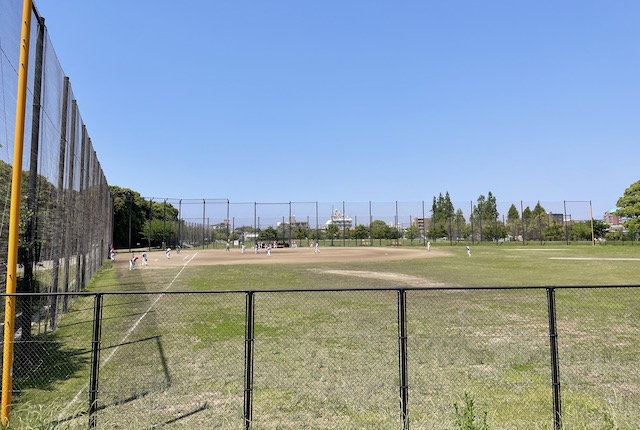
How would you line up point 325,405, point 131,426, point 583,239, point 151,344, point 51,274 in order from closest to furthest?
point 131,426 → point 325,405 → point 151,344 → point 51,274 → point 583,239

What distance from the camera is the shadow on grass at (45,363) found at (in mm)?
5918

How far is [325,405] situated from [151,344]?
432 cm

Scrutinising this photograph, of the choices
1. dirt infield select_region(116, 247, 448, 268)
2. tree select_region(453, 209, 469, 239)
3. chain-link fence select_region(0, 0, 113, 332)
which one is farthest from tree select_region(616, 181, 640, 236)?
chain-link fence select_region(0, 0, 113, 332)

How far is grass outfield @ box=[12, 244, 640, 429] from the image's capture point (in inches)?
188

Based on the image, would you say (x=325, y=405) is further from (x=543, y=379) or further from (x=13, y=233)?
(x=13, y=233)

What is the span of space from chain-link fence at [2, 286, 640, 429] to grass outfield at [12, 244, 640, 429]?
0.09 ft

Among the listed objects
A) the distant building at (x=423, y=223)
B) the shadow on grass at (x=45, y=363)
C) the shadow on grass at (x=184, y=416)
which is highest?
the distant building at (x=423, y=223)

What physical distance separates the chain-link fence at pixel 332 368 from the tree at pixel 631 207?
187 ft

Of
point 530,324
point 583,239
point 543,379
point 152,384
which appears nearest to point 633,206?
point 583,239

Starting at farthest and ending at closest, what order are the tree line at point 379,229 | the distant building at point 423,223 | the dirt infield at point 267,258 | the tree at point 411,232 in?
the distant building at point 423,223, the tree at point 411,232, the tree line at point 379,229, the dirt infield at point 267,258

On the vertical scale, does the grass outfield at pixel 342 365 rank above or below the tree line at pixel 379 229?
below

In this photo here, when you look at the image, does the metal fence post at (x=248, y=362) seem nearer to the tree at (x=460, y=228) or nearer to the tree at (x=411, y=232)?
the tree at (x=411, y=232)

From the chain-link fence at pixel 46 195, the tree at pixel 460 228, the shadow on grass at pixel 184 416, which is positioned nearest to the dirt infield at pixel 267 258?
the chain-link fence at pixel 46 195

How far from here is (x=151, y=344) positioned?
7.79 metres
